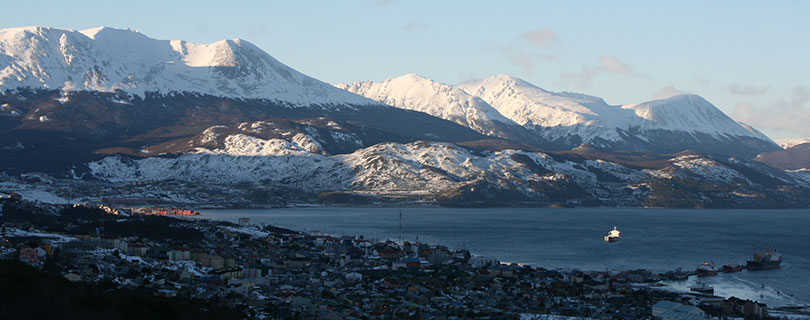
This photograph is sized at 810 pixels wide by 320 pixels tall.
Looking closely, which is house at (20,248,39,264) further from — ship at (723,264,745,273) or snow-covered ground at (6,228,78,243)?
ship at (723,264,745,273)

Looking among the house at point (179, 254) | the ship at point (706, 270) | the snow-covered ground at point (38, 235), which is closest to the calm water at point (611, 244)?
the ship at point (706, 270)

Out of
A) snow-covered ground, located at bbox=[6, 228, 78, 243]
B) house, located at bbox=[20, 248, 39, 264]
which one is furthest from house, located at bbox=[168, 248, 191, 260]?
house, located at bbox=[20, 248, 39, 264]

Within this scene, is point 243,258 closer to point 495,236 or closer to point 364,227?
point 495,236

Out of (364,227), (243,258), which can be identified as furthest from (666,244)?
(243,258)

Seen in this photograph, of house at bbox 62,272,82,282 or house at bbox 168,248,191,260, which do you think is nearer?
house at bbox 62,272,82,282

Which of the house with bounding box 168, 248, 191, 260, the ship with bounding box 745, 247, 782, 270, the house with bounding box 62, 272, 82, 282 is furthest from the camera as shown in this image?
the ship with bounding box 745, 247, 782, 270

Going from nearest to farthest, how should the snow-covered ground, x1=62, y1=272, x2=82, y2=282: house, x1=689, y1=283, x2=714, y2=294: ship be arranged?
1. x1=62, y1=272, x2=82, y2=282: house
2. x1=689, y1=283, x2=714, y2=294: ship
3. the snow-covered ground

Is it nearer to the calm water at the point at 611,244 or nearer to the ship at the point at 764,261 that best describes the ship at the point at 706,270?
the calm water at the point at 611,244
